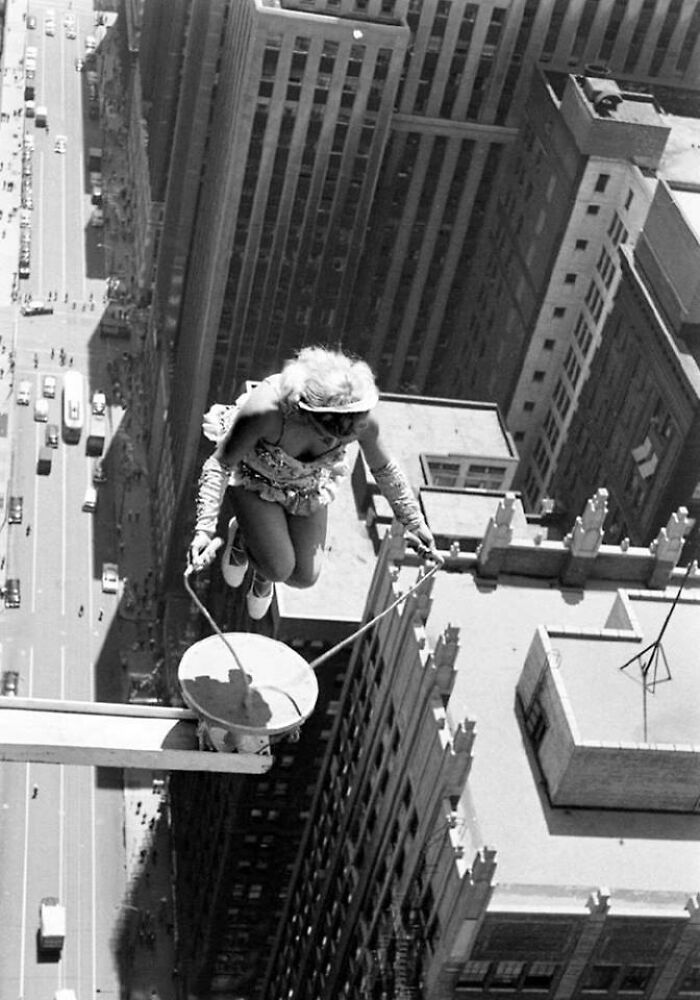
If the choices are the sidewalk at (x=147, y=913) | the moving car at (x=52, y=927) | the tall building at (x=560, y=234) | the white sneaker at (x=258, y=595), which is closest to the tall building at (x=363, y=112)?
the tall building at (x=560, y=234)

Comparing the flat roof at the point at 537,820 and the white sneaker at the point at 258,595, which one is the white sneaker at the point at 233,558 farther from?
the flat roof at the point at 537,820

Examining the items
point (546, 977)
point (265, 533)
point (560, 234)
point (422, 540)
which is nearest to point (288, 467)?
point (265, 533)

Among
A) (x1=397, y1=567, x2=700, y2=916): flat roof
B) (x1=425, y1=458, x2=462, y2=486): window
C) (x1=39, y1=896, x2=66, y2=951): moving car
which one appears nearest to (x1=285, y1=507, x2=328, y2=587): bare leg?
(x1=397, y1=567, x2=700, y2=916): flat roof

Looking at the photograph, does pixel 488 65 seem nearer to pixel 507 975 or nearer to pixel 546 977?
pixel 546 977

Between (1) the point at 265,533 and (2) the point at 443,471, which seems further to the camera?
(2) the point at 443,471

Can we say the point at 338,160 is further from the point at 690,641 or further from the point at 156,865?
the point at 690,641
